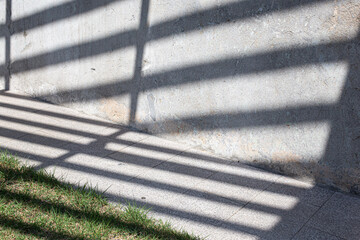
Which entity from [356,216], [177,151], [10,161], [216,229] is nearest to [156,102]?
[177,151]

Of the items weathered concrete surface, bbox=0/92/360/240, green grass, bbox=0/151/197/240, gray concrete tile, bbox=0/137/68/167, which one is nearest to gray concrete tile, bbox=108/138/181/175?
weathered concrete surface, bbox=0/92/360/240

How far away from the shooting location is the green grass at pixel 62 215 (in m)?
3.04

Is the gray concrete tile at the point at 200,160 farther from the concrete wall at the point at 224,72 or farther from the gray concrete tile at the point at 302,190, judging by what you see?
the gray concrete tile at the point at 302,190

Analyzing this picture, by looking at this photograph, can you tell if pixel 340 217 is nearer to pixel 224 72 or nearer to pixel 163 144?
pixel 224 72

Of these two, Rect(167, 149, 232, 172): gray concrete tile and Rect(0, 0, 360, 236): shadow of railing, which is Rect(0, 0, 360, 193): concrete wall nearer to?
Rect(0, 0, 360, 236): shadow of railing

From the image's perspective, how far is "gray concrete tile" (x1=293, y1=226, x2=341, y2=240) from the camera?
10.3 ft

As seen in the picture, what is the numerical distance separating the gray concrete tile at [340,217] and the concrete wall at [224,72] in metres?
0.17

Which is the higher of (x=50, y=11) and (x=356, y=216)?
(x=50, y=11)

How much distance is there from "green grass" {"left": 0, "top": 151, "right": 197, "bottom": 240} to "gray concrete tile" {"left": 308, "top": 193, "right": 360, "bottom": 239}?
111 cm

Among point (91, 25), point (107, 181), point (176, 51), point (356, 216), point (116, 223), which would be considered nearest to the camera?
point (116, 223)

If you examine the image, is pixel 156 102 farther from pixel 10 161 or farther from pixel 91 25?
pixel 10 161

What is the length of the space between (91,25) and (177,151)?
1.96 m

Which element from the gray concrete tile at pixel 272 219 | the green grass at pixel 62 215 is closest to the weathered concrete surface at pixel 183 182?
the gray concrete tile at pixel 272 219

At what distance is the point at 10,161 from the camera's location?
3.97 meters
